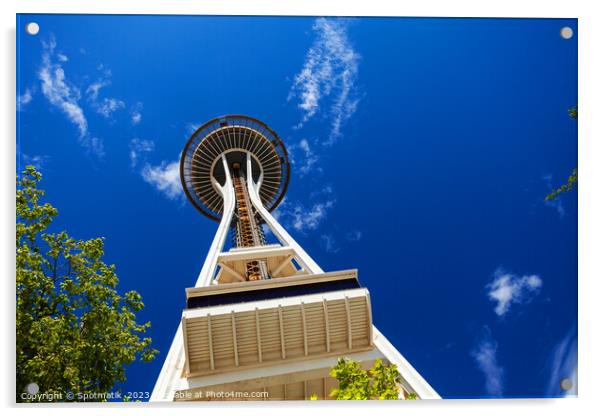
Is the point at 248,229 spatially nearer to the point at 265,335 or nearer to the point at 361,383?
the point at 265,335

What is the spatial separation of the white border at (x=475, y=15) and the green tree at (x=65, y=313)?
35 cm

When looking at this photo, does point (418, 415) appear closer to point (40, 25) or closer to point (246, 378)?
point (246, 378)

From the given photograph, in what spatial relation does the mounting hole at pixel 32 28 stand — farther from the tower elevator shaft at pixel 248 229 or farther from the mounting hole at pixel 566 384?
the tower elevator shaft at pixel 248 229

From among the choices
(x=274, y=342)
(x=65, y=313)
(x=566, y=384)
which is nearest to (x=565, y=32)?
(x=566, y=384)

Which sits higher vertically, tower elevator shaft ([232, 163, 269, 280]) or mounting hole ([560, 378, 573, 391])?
tower elevator shaft ([232, 163, 269, 280])

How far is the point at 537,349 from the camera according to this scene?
8.35m

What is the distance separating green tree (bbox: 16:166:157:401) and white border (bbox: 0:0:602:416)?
1.16 feet

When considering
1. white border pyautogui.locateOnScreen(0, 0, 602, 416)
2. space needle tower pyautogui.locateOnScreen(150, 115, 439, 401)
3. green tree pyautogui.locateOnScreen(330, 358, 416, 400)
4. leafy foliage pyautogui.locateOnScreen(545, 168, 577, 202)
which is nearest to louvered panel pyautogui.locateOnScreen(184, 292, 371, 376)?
space needle tower pyautogui.locateOnScreen(150, 115, 439, 401)

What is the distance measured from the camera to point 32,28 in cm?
861

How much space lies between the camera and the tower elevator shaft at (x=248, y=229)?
20878 millimetres

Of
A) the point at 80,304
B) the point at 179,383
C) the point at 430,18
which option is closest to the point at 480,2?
the point at 430,18

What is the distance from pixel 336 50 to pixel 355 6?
1.21 m

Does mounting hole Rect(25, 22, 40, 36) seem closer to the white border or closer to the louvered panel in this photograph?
the white border

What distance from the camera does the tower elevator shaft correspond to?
20.9 meters
